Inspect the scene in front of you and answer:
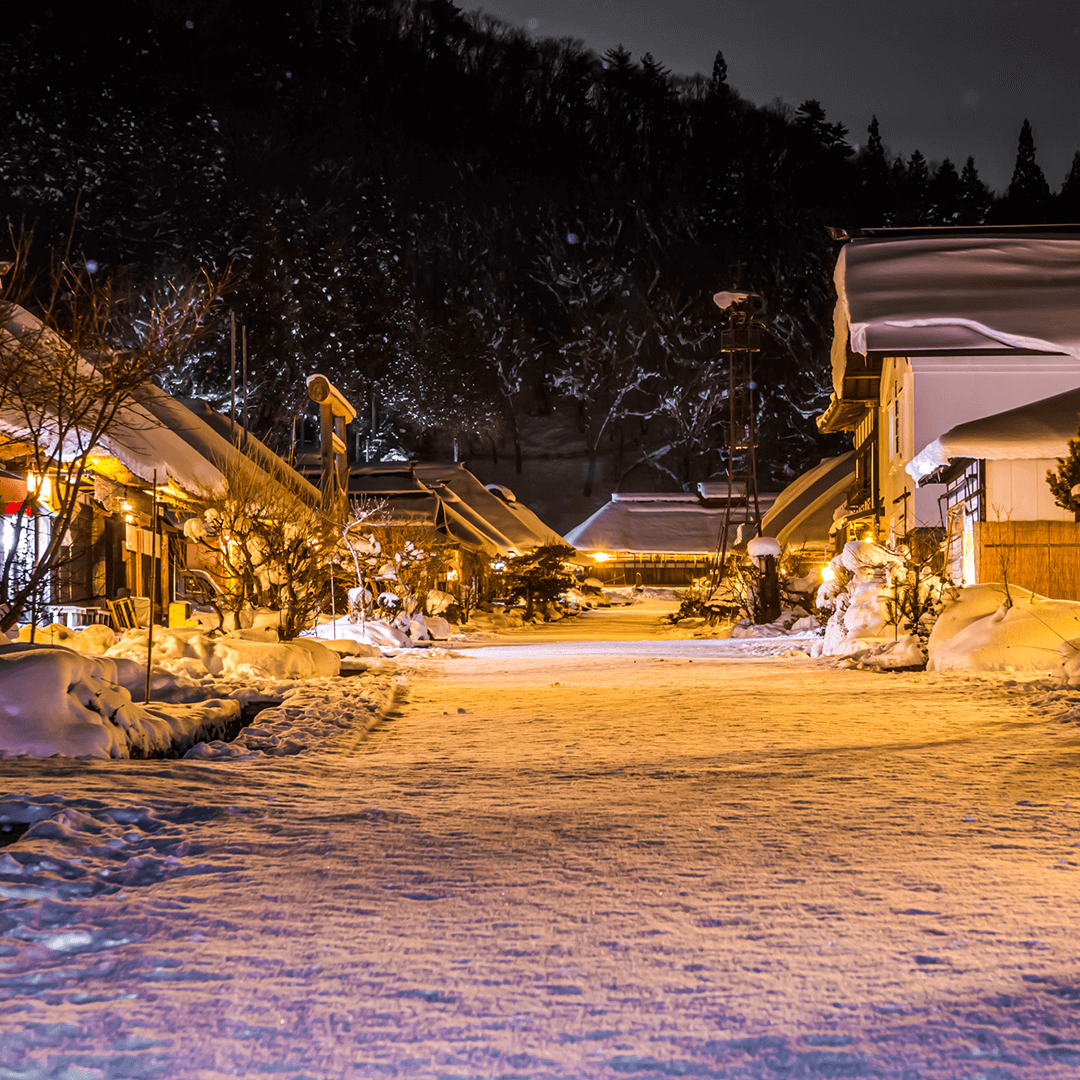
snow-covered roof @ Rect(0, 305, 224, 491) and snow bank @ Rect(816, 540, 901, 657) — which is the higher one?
snow-covered roof @ Rect(0, 305, 224, 491)

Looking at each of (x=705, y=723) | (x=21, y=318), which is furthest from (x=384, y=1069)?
(x=21, y=318)

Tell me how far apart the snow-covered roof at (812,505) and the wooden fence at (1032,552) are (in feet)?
59.1

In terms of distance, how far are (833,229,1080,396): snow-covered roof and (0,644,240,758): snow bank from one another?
54.7 feet

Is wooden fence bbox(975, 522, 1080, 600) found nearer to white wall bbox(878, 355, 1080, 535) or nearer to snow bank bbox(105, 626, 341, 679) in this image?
white wall bbox(878, 355, 1080, 535)

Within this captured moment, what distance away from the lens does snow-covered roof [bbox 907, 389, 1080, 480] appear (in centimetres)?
1628

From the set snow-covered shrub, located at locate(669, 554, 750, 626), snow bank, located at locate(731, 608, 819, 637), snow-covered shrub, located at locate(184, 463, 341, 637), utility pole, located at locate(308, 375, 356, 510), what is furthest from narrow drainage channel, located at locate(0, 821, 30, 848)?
snow-covered shrub, located at locate(669, 554, 750, 626)

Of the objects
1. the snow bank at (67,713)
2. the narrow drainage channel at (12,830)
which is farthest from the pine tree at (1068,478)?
the narrow drainage channel at (12,830)

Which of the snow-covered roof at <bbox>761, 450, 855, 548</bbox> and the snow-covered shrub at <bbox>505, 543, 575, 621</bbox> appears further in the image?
the snow-covered shrub at <bbox>505, 543, 575, 621</bbox>

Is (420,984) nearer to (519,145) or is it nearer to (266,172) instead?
(266,172)

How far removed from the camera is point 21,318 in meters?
14.0

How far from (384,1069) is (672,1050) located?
71 cm

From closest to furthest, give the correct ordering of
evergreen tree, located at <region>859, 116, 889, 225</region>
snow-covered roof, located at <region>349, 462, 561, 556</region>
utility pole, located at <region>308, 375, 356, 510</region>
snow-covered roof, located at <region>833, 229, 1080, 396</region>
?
snow-covered roof, located at <region>833, 229, 1080, 396</region> → utility pole, located at <region>308, 375, 356, 510</region> → snow-covered roof, located at <region>349, 462, 561, 556</region> → evergreen tree, located at <region>859, 116, 889, 225</region>

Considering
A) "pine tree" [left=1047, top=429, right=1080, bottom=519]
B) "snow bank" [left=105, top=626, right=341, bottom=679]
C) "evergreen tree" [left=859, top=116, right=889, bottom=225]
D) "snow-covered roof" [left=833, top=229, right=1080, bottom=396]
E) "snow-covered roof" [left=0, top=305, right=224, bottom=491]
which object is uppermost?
"evergreen tree" [left=859, top=116, right=889, bottom=225]

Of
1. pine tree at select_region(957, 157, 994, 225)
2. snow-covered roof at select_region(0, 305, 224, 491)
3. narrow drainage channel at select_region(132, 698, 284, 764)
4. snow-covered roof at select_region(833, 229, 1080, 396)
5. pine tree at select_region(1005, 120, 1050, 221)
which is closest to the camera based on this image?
narrow drainage channel at select_region(132, 698, 284, 764)
